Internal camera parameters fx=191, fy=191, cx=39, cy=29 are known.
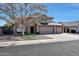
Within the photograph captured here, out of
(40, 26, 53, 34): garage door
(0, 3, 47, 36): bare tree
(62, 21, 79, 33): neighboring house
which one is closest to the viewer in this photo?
(0, 3, 47, 36): bare tree

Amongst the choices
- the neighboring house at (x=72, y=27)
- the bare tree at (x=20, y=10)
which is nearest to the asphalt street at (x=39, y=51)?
the bare tree at (x=20, y=10)

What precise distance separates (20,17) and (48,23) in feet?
50.1

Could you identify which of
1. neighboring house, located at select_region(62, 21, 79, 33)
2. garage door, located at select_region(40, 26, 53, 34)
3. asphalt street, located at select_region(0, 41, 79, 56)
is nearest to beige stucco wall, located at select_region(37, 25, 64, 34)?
garage door, located at select_region(40, 26, 53, 34)

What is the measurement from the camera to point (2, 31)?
3853 cm

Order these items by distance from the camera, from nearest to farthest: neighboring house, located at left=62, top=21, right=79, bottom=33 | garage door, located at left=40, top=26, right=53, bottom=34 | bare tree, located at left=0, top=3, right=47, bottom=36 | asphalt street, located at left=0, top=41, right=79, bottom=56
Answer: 1. asphalt street, located at left=0, top=41, right=79, bottom=56
2. bare tree, located at left=0, top=3, right=47, bottom=36
3. garage door, located at left=40, top=26, right=53, bottom=34
4. neighboring house, located at left=62, top=21, right=79, bottom=33

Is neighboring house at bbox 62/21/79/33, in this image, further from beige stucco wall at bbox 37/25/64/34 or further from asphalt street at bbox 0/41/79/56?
asphalt street at bbox 0/41/79/56

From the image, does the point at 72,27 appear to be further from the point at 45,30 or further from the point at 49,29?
the point at 45,30

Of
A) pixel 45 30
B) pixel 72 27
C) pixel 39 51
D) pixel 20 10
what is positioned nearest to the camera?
pixel 39 51

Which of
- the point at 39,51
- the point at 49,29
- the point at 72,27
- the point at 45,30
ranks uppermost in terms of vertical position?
the point at 39,51

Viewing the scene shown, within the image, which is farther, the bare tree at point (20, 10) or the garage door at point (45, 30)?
the garage door at point (45, 30)

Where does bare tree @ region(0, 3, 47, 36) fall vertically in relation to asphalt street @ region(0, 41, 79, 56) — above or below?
above

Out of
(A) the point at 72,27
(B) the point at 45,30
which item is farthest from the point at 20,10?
(A) the point at 72,27

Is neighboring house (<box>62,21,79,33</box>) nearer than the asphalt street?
No

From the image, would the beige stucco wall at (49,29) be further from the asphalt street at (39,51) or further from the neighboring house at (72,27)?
the asphalt street at (39,51)
